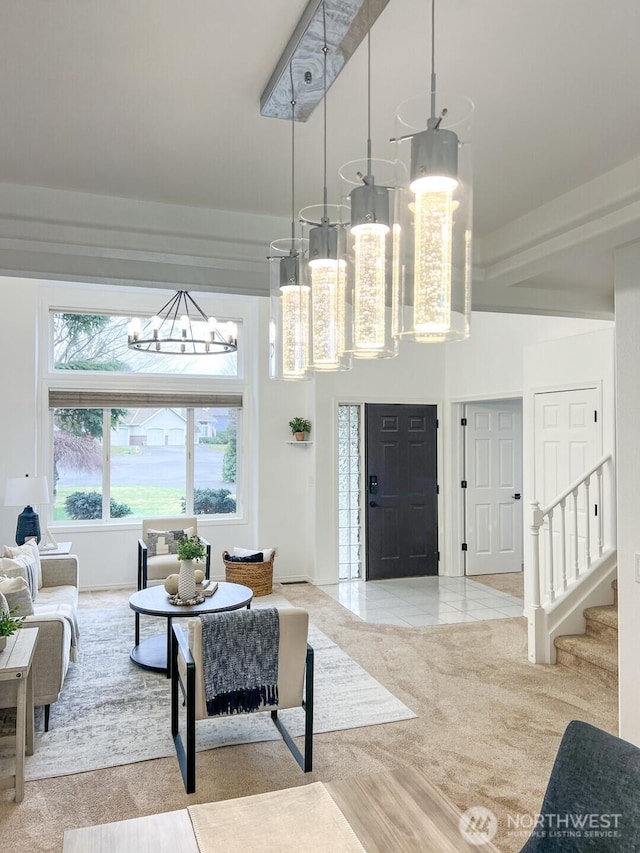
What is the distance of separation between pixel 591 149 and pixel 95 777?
3.39 metres

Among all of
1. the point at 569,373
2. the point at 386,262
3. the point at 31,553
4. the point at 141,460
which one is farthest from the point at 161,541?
the point at 386,262

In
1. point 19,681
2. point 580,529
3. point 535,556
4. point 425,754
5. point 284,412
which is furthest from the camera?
point 284,412

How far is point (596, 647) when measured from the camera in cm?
421

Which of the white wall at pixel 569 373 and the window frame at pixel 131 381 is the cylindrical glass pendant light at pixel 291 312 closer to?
the white wall at pixel 569 373

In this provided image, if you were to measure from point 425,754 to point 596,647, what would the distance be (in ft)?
5.69

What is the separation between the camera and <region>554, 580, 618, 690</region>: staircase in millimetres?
4035

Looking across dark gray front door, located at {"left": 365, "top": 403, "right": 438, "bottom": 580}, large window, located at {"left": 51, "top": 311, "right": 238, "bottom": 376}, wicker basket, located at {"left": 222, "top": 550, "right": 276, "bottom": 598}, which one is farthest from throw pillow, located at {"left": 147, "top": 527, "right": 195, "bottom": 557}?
dark gray front door, located at {"left": 365, "top": 403, "right": 438, "bottom": 580}

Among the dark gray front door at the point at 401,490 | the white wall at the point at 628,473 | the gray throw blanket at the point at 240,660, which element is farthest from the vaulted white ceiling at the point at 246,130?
the dark gray front door at the point at 401,490

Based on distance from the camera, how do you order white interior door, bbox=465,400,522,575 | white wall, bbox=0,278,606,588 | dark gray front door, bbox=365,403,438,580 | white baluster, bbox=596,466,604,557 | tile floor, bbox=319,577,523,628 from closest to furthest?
white baluster, bbox=596,466,604,557 → tile floor, bbox=319,577,523,628 → white wall, bbox=0,278,606,588 → dark gray front door, bbox=365,403,438,580 → white interior door, bbox=465,400,522,575

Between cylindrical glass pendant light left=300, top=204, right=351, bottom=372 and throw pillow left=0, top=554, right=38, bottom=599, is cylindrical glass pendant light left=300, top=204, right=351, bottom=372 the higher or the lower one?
the higher one

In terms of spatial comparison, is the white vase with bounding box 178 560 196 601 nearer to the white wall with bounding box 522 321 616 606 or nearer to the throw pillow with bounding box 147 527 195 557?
the throw pillow with bounding box 147 527 195 557

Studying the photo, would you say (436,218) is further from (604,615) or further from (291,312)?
(604,615)

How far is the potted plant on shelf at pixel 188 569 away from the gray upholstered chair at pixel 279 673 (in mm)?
1033

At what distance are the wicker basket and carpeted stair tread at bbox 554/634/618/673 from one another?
3.01 metres
